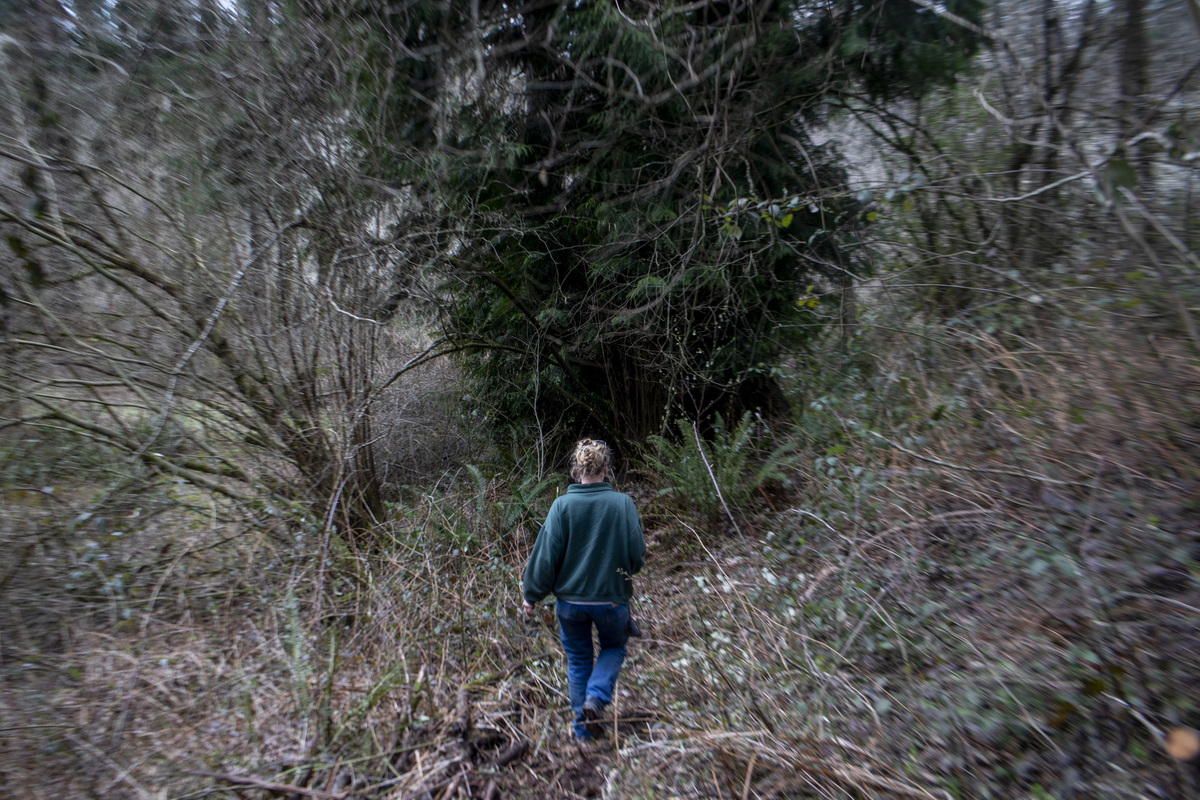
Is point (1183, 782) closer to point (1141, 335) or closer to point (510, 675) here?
point (1141, 335)

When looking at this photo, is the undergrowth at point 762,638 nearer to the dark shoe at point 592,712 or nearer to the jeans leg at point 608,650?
the dark shoe at point 592,712

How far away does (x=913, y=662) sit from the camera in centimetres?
342

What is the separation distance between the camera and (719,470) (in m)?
6.67

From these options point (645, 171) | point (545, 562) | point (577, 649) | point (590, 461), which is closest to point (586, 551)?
point (545, 562)

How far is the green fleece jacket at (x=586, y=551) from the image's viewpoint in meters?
3.90

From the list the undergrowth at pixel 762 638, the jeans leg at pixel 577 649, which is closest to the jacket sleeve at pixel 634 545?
the jeans leg at pixel 577 649

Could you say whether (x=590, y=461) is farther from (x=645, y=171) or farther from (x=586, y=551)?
(x=645, y=171)

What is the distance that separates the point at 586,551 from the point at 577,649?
26.4 inches

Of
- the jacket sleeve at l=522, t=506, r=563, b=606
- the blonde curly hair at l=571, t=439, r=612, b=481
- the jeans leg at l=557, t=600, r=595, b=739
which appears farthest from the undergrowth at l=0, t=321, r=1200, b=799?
the blonde curly hair at l=571, t=439, r=612, b=481

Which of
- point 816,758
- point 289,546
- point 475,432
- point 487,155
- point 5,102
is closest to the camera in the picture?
point 816,758

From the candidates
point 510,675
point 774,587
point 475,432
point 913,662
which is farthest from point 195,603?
point 913,662

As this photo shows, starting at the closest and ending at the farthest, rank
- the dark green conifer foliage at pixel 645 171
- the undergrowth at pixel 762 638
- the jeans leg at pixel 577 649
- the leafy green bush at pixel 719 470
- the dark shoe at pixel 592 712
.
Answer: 1. the undergrowth at pixel 762 638
2. the dark shoe at pixel 592 712
3. the jeans leg at pixel 577 649
4. the dark green conifer foliage at pixel 645 171
5. the leafy green bush at pixel 719 470

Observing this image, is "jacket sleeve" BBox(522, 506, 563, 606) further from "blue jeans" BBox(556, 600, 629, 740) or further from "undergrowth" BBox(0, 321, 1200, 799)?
"undergrowth" BBox(0, 321, 1200, 799)

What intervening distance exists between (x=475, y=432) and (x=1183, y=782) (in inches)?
287
